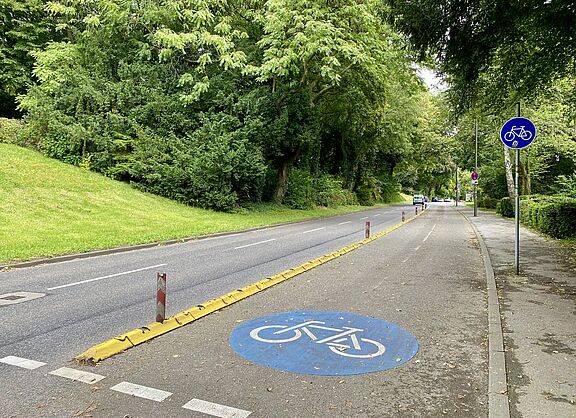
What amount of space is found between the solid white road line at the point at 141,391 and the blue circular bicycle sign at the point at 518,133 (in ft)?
27.5

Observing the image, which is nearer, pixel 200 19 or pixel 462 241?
pixel 462 241

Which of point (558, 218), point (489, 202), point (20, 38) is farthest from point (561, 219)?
point (20, 38)

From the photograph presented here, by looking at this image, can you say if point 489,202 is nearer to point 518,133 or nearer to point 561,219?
point 561,219

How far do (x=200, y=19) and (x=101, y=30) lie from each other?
26.2 feet

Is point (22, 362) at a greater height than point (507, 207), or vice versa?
point (507, 207)

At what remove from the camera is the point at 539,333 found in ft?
18.6

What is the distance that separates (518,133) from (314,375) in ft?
24.6

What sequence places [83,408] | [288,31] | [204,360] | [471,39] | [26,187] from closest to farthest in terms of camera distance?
[83,408], [204,360], [471,39], [26,187], [288,31]

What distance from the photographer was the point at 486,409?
3.72 m

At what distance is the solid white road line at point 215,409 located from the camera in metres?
3.52

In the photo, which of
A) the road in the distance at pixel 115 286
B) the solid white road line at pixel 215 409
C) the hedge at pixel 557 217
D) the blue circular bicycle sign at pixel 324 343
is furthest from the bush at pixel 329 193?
the solid white road line at pixel 215 409

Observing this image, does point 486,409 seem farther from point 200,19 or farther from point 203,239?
point 200,19

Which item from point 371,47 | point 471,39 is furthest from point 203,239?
point 371,47

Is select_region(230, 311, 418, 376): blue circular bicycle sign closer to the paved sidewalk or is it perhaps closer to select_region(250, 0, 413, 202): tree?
the paved sidewalk
